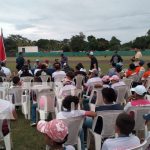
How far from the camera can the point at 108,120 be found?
18.0 ft

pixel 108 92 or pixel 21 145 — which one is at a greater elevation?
pixel 108 92

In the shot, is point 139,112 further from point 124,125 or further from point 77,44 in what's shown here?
point 77,44

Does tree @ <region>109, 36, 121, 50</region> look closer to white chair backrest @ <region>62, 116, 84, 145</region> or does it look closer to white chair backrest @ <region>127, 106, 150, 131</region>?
white chair backrest @ <region>127, 106, 150, 131</region>

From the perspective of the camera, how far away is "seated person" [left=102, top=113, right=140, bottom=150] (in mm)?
3932

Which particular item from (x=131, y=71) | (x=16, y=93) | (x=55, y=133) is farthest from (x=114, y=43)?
(x=55, y=133)

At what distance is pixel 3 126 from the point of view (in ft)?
18.6

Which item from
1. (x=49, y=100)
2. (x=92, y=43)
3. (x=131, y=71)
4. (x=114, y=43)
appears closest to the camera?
(x=49, y=100)

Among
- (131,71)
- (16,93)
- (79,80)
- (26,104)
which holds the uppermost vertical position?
(131,71)

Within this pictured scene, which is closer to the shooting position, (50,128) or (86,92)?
(50,128)

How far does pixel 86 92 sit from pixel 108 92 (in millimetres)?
3890

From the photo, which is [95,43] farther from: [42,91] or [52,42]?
[42,91]

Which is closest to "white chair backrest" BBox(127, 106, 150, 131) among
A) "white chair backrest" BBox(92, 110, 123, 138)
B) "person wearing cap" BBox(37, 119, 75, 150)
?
"white chair backrest" BBox(92, 110, 123, 138)

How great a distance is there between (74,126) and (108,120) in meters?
0.52

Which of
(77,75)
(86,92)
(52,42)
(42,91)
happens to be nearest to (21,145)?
(42,91)
